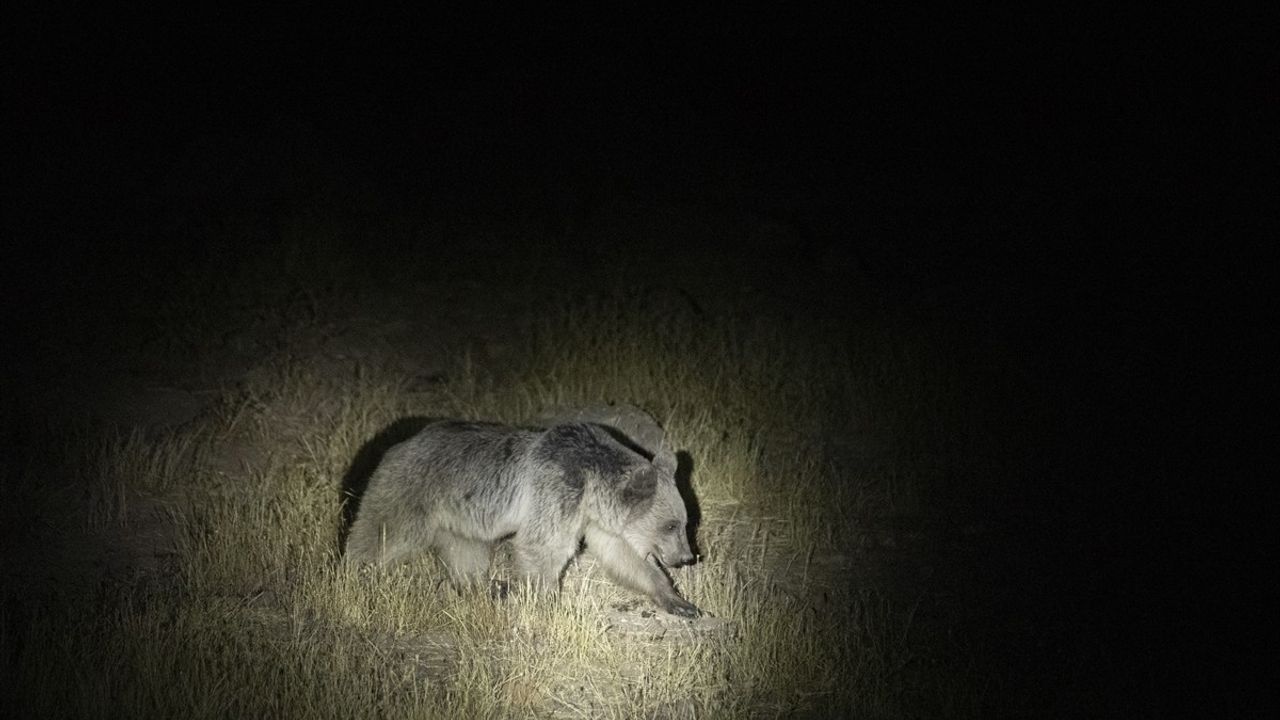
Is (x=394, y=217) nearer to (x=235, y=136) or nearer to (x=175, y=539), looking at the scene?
(x=235, y=136)

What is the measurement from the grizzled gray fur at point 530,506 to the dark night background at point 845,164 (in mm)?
2775

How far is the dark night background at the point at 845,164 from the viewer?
30.6 ft

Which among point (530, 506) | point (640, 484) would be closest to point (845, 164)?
point (640, 484)

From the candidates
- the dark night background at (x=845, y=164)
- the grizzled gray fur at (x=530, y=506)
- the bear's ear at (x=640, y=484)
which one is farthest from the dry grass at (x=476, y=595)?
the dark night background at (x=845, y=164)

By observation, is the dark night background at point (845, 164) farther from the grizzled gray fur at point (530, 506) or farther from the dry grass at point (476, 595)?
the grizzled gray fur at point (530, 506)

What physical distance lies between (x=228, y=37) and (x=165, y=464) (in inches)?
412

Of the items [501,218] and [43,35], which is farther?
[43,35]

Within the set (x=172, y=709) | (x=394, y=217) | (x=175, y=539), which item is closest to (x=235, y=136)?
(x=394, y=217)

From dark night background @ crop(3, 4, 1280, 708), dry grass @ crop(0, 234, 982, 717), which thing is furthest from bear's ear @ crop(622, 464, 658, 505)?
dark night background @ crop(3, 4, 1280, 708)

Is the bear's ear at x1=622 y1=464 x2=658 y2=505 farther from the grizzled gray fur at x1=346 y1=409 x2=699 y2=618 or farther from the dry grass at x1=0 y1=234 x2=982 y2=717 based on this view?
the dry grass at x1=0 y1=234 x2=982 y2=717

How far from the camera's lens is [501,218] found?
1280 centimetres

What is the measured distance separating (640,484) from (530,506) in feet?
1.94

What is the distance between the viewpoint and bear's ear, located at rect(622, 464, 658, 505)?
5.92m

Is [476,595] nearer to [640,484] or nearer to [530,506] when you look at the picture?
[530,506]
